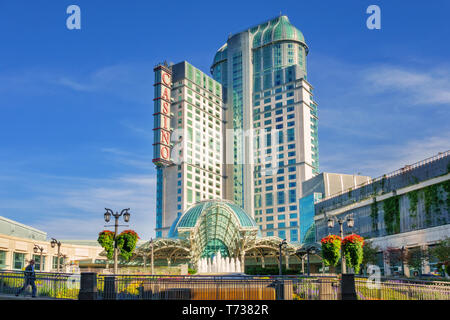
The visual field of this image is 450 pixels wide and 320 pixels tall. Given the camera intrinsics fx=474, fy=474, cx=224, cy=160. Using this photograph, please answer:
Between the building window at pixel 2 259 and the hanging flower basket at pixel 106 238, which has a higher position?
the hanging flower basket at pixel 106 238

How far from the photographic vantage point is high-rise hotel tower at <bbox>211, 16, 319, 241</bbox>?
145m

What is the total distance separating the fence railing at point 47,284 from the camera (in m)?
21.5

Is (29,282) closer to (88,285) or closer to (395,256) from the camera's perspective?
(88,285)

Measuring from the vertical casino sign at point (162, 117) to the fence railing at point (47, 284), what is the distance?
11127cm

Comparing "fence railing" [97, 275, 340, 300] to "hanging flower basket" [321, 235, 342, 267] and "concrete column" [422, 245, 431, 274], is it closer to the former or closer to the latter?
"hanging flower basket" [321, 235, 342, 267]

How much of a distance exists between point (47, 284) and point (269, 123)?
446 feet

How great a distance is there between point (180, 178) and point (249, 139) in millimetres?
31376

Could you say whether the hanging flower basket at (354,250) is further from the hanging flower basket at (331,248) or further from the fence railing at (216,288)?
the fence railing at (216,288)

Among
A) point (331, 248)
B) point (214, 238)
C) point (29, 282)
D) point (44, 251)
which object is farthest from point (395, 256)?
point (44, 251)

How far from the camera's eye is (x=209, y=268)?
287 ft

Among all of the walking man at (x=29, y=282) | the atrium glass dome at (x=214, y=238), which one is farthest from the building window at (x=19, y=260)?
the walking man at (x=29, y=282)

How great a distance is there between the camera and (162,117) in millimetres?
135750

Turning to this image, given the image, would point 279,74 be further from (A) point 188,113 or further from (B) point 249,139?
(A) point 188,113

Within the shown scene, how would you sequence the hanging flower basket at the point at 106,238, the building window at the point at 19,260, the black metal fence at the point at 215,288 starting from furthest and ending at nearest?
the building window at the point at 19,260
the hanging flower basket at the point at 106,238
the black metal fence at the point at 215,288
